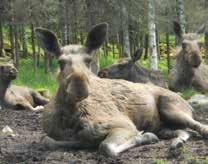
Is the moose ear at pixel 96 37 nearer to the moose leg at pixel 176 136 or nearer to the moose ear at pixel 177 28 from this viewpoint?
the moose leg at pixel 176 136

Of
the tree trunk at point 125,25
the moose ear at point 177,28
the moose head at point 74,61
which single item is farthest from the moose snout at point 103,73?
the tree trunk at point 125,25

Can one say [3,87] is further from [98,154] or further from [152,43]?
[98,154]

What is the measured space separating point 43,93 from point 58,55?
11038 mm

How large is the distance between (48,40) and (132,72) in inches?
374

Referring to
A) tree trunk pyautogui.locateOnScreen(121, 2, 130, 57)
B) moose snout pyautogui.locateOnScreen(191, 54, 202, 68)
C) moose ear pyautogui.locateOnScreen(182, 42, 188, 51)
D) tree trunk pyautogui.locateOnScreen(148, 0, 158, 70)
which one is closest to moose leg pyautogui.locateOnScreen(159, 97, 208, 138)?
moose snout pyautogui.locateOnScreen(191, 54, 202, 68)

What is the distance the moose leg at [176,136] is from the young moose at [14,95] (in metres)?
8.50

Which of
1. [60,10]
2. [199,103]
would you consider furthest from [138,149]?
[60,10]

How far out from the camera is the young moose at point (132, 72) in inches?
672

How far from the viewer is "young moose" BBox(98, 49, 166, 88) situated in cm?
1706

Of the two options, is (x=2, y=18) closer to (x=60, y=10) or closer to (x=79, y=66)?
(x=60, y=10)

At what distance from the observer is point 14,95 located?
59.0ft

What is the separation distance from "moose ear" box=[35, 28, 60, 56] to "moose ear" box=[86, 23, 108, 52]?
460 millimetres

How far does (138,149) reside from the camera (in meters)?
7.70

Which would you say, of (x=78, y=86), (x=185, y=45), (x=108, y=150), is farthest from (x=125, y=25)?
(x=78, y=86)
